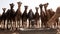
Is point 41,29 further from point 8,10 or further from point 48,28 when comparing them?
point 8,10

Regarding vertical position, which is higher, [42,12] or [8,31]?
[42,12]

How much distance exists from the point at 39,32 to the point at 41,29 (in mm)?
78

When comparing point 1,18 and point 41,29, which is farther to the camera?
point 1,18

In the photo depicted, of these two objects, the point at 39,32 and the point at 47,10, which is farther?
the point at 47,10

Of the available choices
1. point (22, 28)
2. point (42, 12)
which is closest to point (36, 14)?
point (42, 12)

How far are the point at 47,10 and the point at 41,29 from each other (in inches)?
24.3

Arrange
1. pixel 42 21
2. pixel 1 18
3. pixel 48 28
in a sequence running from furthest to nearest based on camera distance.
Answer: pixel 1 18
pixel 42 21
pixel 48 28

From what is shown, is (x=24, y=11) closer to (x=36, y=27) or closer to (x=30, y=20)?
(x=30, y=20)

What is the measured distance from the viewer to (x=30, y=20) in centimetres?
461

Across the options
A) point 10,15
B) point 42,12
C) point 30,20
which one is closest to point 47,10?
point 42,12

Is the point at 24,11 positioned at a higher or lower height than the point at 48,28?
higher

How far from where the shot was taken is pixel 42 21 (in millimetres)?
4508

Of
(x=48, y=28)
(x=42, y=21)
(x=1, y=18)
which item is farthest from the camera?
(x=1, y=18)

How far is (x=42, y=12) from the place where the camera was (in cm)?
453
